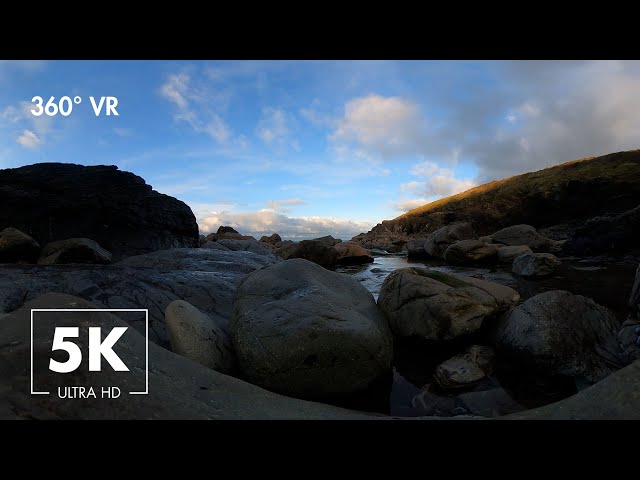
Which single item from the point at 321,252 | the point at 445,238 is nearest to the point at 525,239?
the point at 445,238

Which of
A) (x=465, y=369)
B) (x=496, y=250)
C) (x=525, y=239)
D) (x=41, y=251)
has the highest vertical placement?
(x=525, y=239)

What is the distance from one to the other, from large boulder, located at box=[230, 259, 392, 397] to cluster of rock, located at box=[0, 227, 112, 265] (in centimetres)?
633

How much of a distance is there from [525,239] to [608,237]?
4.70 m

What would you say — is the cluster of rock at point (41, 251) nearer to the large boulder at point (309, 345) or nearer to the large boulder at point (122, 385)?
the large boulder at point (309, 345)

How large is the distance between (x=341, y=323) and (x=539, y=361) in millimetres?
2421

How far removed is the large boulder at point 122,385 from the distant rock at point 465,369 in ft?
5.30

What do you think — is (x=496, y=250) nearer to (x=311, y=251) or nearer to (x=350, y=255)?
(x=350, y=255)

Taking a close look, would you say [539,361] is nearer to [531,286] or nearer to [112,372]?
[112,372]

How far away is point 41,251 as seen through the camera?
8.76 metres

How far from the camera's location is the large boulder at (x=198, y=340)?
3.72 metres

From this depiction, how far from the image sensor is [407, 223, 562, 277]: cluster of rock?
1132 cm

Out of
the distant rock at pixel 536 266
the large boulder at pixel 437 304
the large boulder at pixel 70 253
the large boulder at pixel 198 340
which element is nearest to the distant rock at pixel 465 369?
the large boulder at pixel 437 304
